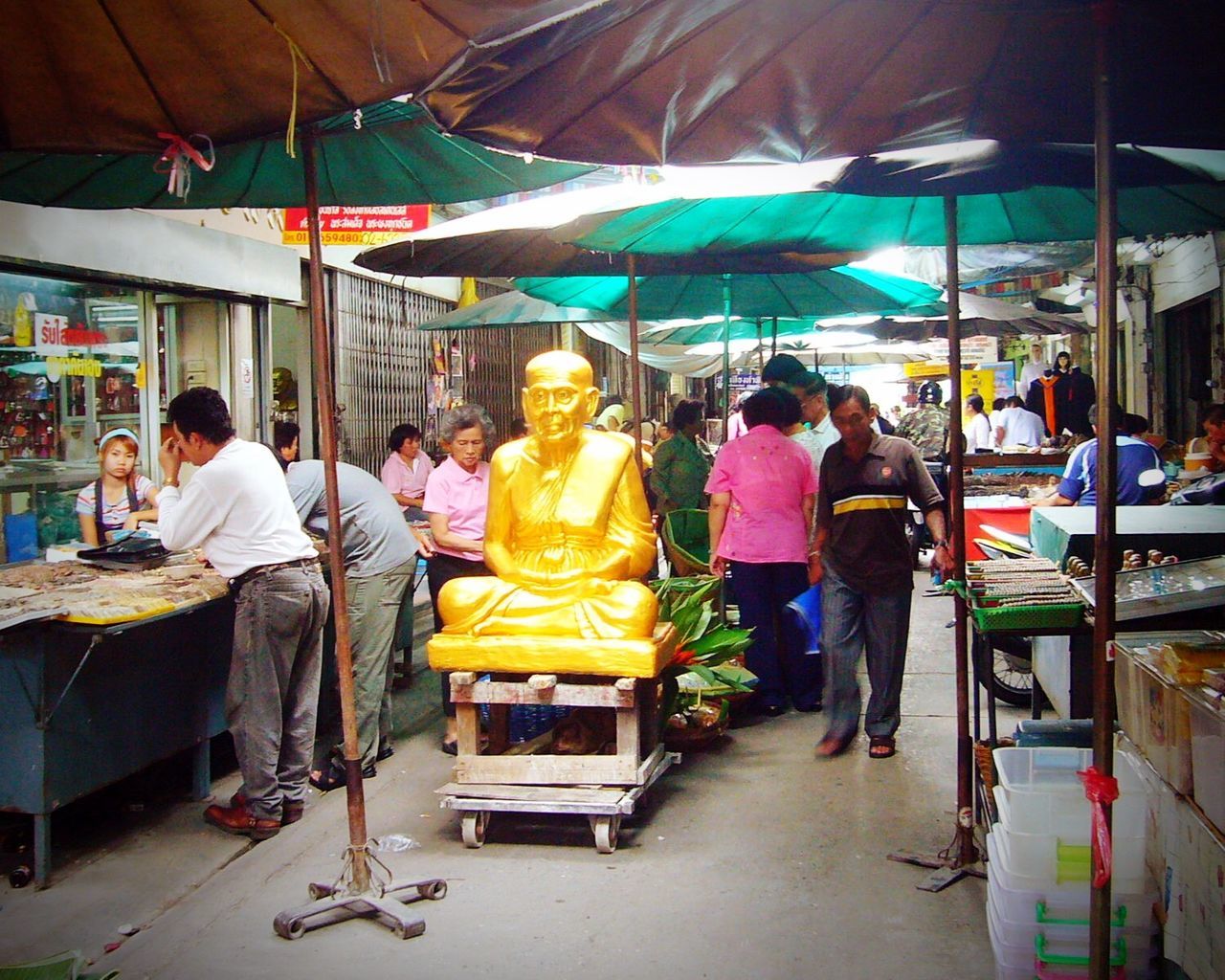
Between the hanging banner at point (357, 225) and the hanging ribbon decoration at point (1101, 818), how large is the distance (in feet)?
27.1

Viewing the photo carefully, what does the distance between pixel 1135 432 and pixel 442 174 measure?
660 cm

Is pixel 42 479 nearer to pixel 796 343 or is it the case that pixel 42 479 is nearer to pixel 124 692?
pixel 124 692

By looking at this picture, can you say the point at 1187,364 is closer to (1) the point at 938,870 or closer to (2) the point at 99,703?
(1) the point at 938,870

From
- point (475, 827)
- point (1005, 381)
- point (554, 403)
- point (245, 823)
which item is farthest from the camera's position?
point (1005, 381)

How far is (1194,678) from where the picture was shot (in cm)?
332

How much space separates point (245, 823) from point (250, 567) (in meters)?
1.20

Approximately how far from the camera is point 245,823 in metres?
5.50

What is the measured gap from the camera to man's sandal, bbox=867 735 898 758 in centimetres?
640

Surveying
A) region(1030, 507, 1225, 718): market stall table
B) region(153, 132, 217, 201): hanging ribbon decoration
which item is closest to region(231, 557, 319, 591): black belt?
region(153, 132, 217, 201): hanging ribbon decoration

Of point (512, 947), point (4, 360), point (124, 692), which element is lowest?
point (512, 947)

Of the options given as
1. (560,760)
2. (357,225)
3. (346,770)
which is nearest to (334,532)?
(346,770)

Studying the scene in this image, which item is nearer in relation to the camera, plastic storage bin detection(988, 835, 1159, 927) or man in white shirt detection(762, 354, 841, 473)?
plastic storage bin detection(988, 835, 1159, 927)

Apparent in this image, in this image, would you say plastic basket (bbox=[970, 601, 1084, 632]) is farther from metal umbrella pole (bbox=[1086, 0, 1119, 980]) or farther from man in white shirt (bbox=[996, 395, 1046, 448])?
man in white shirt (bbox=[996, 395, 1046, 448])

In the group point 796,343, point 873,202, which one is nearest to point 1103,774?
point 873,202
